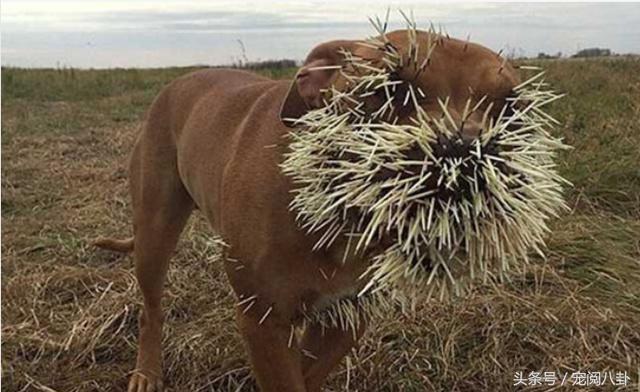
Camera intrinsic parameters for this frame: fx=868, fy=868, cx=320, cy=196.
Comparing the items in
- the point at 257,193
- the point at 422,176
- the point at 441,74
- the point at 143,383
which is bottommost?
the point at 143,383

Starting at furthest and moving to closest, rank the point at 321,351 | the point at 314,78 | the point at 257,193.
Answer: the point at 321,351 < the point at 257,193 < the point at 314,78

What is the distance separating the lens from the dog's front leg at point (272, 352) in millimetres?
2641

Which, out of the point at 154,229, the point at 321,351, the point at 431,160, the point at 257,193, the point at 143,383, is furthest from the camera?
the point at 154,229

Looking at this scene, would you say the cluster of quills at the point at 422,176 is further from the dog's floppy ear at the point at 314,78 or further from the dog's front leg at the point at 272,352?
the dog's front leg at the point at 272,352

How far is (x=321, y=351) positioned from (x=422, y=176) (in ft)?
4.65

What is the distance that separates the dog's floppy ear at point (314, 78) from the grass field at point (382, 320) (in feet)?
2.85

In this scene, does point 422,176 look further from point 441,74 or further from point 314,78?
point 314,78

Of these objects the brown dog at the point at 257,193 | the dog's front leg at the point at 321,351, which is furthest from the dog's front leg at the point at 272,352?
the dog's front leg at the point at 321,351

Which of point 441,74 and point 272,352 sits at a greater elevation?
point 441,74

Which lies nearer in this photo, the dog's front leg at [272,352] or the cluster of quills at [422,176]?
the cluster of quills at [422,176]

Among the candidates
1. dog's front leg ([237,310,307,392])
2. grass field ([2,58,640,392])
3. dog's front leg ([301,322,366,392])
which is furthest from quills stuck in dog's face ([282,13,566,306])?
grass field ([2,58,640,392])

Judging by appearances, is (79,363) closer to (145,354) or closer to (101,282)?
(145,354)

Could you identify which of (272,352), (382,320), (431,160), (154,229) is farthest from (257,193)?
(382,320)

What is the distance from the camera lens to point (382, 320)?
382cm
